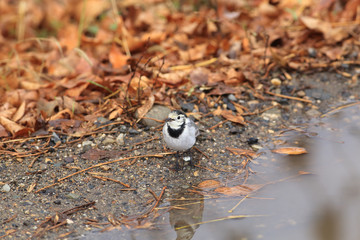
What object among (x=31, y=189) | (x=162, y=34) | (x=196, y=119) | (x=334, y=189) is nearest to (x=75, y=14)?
(x=162, y=34)

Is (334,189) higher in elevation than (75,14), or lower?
lower

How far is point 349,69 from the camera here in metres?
5.35

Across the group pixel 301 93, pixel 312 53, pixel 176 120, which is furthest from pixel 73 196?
pixel 312 53

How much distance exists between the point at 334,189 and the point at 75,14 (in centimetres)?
617

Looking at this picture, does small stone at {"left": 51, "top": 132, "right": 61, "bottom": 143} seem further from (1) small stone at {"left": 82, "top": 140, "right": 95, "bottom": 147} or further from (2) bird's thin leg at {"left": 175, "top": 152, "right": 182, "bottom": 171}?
(2) bird's thin leg at {"left": 175, "top": 152, "right": 182, "bottom": 171}

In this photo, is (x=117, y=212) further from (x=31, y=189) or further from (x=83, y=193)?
(x=31, y=189)

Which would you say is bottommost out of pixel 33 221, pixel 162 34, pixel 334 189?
pixel 334 189

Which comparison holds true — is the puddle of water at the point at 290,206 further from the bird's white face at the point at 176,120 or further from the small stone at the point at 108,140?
the small stone at the point at 108,140

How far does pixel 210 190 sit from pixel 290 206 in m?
0.70

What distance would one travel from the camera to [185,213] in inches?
134

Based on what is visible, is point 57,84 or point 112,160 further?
point 57,84

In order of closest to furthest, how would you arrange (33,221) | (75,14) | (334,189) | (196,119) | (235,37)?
(33,221) < (334,189) < (196,119) < (235,37) < (75,14)

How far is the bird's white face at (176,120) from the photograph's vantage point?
12.4 feet

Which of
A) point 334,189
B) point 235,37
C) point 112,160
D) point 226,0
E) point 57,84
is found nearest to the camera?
point 334,189
